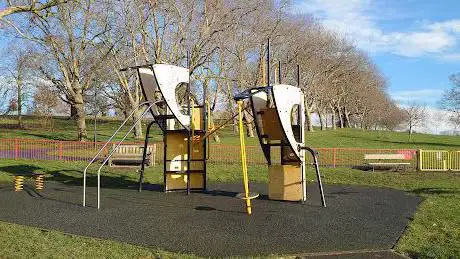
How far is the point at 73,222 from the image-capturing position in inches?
322

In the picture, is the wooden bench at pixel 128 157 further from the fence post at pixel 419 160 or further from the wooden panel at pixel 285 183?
the fence post at pixel 419 160

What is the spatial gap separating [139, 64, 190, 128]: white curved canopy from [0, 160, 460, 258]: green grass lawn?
340 centimetres

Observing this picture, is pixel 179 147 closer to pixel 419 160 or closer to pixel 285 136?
pixel 285 136

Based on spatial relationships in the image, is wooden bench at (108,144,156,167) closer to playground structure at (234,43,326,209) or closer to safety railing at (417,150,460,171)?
playground structure at (234,43,326,209)

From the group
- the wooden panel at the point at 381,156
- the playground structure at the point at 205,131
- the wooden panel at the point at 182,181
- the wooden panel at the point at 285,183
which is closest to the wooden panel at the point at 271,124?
the playground structure at the point at 205,131

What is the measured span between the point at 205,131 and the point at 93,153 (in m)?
10.3

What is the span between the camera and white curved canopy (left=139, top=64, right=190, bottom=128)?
1183 centimetres

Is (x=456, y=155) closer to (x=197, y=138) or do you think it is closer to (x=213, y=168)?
(x=213, y=168)

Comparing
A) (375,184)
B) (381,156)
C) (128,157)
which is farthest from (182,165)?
(381,156)

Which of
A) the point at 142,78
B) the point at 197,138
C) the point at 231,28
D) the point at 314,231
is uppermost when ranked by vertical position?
the point at 231,28

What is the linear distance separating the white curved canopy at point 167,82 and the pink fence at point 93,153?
868 cm

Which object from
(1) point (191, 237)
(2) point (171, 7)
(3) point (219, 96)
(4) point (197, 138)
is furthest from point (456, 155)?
(3) point (219, 96)

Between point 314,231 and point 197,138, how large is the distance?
580 cm

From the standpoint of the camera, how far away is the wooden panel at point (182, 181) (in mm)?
12961
